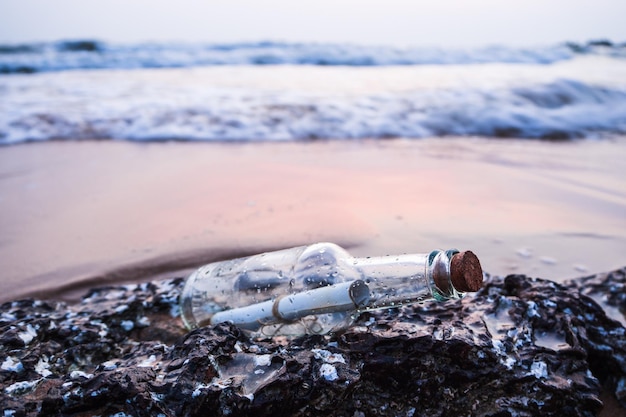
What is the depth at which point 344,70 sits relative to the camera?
32.0 ft

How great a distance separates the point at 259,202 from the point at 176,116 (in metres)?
2.46

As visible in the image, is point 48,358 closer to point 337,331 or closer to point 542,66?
point 337,331

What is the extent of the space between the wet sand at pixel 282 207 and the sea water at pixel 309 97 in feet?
1.70

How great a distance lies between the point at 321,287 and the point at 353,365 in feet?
0.71

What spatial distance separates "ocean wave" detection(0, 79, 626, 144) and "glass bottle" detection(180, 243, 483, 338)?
3051 millimetres

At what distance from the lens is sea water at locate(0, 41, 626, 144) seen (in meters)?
5.03

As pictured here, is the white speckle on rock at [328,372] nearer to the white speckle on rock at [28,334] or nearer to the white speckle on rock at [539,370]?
the white speckle on rock at [539,370]

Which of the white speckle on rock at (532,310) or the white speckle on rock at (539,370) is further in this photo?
the white speckle on rock at (532,310)

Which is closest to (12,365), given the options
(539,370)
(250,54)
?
(539,370)

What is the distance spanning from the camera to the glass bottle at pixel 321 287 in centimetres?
138

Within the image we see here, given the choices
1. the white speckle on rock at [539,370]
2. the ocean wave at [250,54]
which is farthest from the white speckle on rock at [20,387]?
the ocean wave at [250,54]

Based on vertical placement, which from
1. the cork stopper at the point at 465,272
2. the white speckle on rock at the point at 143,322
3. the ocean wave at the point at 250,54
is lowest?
the white speckle on rock at the point at 143,322

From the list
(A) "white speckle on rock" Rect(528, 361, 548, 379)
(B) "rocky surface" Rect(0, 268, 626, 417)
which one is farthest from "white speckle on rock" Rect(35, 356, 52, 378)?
(A) "white speckle on rock" Rect(528, 361, 548, 379)

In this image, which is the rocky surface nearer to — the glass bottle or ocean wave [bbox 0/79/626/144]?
the glass bottle
